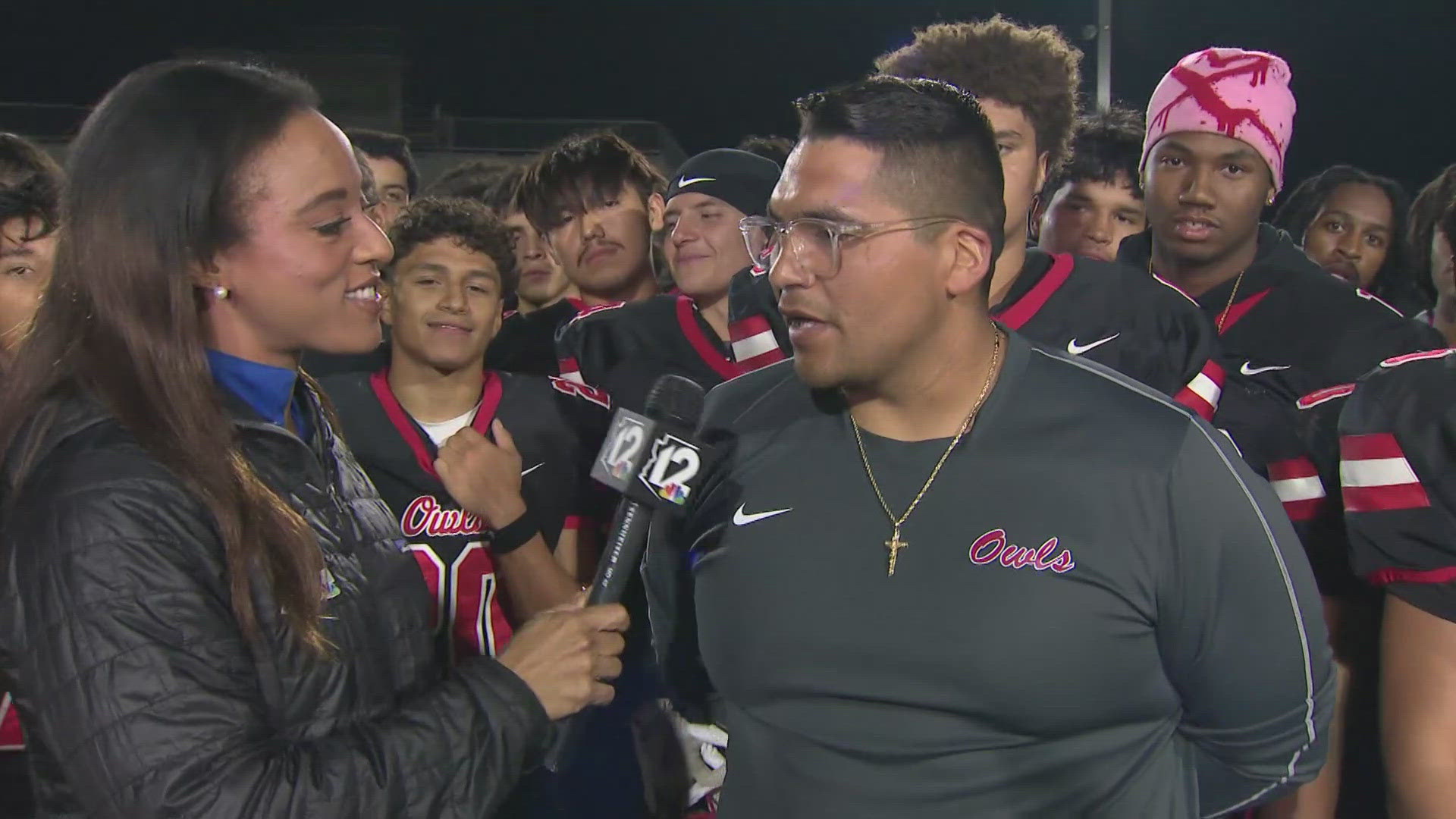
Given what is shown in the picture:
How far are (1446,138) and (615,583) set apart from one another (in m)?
13.0

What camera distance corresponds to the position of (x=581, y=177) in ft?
13.9

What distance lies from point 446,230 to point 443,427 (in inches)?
23.1

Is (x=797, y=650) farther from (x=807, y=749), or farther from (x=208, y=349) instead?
(x=208, y=349)

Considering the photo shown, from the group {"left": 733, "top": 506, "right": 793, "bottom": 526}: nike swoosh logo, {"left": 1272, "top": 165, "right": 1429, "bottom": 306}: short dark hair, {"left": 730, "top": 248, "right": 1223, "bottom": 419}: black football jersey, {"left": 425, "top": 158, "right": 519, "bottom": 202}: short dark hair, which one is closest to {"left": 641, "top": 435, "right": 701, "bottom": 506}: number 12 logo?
{"left": 733, "top": 506, "right": 793, "bottom": 526}: nike swoosh logo

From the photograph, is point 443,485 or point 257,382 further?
point 443,485

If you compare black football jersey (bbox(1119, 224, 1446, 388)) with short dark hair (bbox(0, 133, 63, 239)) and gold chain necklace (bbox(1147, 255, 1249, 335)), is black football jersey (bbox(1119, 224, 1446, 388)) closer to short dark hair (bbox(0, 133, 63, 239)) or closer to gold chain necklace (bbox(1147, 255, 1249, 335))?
gold chain necklace (bbox(1147, 255, 1249, 335))

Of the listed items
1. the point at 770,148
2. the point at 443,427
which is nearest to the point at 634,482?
the point at 443,427

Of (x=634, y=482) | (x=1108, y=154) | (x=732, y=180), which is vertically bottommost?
(x=1108, y=154)

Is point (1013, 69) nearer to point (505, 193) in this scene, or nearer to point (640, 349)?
point (640, 349)

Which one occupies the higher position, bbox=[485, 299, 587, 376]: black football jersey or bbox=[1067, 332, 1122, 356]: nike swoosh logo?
bbox=[1067, 332, 1122, 356]: nike swoosh logo

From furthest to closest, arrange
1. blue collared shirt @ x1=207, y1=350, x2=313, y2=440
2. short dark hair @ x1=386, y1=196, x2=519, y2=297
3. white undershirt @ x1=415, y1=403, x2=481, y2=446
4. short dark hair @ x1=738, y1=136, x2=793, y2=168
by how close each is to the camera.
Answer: short dark hair @ x1=738, y1=136, x2=793, y2=168, short dark hair @ x1=386, y1=196, x2=519, y2=297, white undershirt @ x1=415, y1=403, x2=481, y2=446, blue collared shirt @ x1=207, y1=350, x2=313, y2=440

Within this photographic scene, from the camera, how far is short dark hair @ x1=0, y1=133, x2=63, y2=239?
9.54 feet

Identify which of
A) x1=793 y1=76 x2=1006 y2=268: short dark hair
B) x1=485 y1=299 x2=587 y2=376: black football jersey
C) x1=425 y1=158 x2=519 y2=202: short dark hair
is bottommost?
x1=485 y1=299 x2=587 y2=376: black football jersey

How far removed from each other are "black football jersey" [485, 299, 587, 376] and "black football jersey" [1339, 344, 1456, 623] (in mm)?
2446
